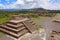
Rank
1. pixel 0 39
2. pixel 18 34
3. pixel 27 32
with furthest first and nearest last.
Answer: pixel 27 32 < pixel 18 34 < pixel 0 39

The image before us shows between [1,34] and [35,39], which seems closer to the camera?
[35,39]

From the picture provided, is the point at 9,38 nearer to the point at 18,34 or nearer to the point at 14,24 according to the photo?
the point at 18,34

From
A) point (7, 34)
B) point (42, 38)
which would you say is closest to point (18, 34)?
point (7, 34)

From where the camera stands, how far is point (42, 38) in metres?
12.8

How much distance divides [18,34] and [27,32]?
224cm

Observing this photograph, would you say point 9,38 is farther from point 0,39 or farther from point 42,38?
point 42,38

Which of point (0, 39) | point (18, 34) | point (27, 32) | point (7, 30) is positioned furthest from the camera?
point (27, 32)

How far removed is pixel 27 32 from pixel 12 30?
2.27m

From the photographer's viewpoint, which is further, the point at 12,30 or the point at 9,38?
the point at 12,30

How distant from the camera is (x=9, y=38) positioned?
40.2 feet

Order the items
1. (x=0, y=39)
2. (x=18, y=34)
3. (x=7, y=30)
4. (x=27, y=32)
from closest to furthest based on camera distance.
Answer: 1. (x=0, y=39)
2. (x=18, y=34)
3. (x=7, y=30)
4. (x=27, y=32)

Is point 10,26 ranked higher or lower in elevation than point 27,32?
higher

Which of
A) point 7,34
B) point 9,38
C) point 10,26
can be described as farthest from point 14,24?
point 9,38

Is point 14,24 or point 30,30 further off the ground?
point 14,24
